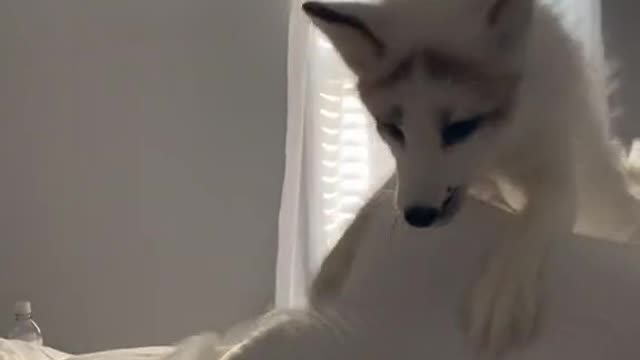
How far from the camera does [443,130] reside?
868 mm

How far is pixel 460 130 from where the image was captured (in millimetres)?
881

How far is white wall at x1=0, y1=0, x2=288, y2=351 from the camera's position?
2.30 meters

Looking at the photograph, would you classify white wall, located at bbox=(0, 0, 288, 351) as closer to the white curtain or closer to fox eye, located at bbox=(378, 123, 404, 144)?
the white curtain

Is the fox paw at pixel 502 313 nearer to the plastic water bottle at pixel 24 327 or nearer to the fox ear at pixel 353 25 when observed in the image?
the fox ear at pixel 353 25

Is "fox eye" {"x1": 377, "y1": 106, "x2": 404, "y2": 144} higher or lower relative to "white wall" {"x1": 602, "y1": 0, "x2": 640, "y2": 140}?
lower

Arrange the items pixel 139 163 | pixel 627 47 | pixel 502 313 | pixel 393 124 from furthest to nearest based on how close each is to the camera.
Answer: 1. pixel 139 163
2. pixel 627 47
3. pixel 393 124
4. pixel 502 313

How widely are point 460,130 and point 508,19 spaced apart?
0.32 feet

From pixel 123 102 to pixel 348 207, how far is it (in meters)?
0.54

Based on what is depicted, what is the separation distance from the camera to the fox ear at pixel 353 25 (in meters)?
0.90

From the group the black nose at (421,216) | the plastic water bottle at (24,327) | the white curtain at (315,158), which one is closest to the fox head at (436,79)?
the black nose at (421,216)

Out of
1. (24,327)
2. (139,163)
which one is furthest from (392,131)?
(139,163)

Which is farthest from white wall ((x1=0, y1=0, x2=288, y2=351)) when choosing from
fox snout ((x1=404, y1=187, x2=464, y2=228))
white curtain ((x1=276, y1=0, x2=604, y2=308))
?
fox snout ((x1=404, y1=187, x2=464, y2=228))

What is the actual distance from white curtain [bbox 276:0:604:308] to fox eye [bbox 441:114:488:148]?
1.17 m

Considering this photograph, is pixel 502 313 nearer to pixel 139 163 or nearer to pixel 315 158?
pixel 315 158
